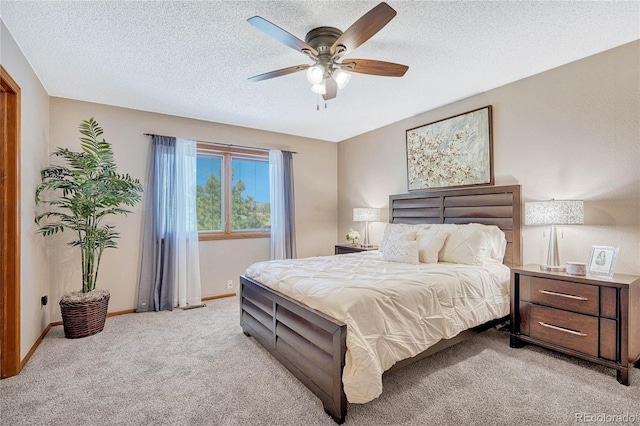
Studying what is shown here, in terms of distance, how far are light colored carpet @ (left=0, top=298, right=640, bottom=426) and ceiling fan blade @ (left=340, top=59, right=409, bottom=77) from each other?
232 cm

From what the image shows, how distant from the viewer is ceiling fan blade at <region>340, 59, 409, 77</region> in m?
2.22

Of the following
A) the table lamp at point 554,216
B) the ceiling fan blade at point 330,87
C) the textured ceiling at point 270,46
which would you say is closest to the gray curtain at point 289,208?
the textured ceiling at point 270,46

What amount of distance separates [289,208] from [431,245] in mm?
2512

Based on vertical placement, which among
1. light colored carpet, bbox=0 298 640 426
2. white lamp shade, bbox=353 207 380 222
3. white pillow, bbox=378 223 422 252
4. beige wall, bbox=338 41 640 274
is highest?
beige wall, bbox=338 41 640 274

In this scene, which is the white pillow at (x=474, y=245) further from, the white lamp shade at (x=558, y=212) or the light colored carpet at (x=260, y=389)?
the light colored carpet at (x=260, y=389)

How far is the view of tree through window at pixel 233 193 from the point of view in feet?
14.9

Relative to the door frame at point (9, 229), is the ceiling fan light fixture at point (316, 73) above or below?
above

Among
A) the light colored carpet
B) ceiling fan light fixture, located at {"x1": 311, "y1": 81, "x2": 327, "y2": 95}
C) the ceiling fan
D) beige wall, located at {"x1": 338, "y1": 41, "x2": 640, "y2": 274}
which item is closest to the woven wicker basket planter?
the light colored carpet

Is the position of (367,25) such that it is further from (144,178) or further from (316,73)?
(144,178)

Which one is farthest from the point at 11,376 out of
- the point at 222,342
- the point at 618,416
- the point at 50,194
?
the point at 618,416

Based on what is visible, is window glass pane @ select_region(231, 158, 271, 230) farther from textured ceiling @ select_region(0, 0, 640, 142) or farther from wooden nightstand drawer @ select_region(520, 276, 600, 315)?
wooden nightstand drawer @ select_region(520, 276, 600, 315)

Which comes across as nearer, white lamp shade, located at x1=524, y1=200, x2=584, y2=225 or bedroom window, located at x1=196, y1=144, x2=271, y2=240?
white lamp shade, located at x1=524, y1=200, x2=584, y2=225

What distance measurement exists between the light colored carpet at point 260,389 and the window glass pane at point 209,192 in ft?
6.55

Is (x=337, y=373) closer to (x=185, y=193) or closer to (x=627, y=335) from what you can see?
(x=627, y=335)
